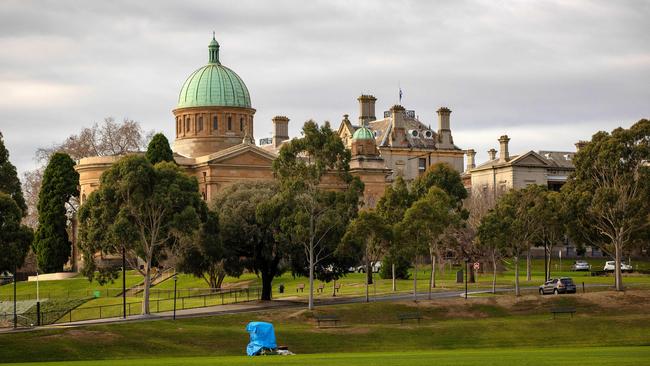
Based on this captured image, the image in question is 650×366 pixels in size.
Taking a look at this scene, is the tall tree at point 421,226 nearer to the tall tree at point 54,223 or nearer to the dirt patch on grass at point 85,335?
the dirt patch on grass at point 85,335

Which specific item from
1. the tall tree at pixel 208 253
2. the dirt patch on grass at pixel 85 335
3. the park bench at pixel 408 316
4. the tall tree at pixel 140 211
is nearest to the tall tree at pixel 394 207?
the park bench at pixel 408 316

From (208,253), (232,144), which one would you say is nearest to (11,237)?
(208,253)

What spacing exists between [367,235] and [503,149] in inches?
2859

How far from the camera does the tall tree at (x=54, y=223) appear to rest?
4550 inches

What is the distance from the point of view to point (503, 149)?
153 metres

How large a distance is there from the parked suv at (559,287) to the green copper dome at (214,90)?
63.5 meters

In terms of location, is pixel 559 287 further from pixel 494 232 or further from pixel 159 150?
pixel 159 150

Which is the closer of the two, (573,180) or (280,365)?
(280,365)

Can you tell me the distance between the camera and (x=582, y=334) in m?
71.0

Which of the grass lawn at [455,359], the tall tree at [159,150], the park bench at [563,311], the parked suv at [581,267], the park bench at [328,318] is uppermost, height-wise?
the tall tree at [159,150]

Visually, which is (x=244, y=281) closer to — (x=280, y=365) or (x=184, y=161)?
(x=184, y=161)

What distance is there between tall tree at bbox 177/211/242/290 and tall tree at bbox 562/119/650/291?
25335mm

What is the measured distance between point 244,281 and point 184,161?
31.2m

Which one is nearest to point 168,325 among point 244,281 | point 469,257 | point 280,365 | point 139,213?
point 139,213
